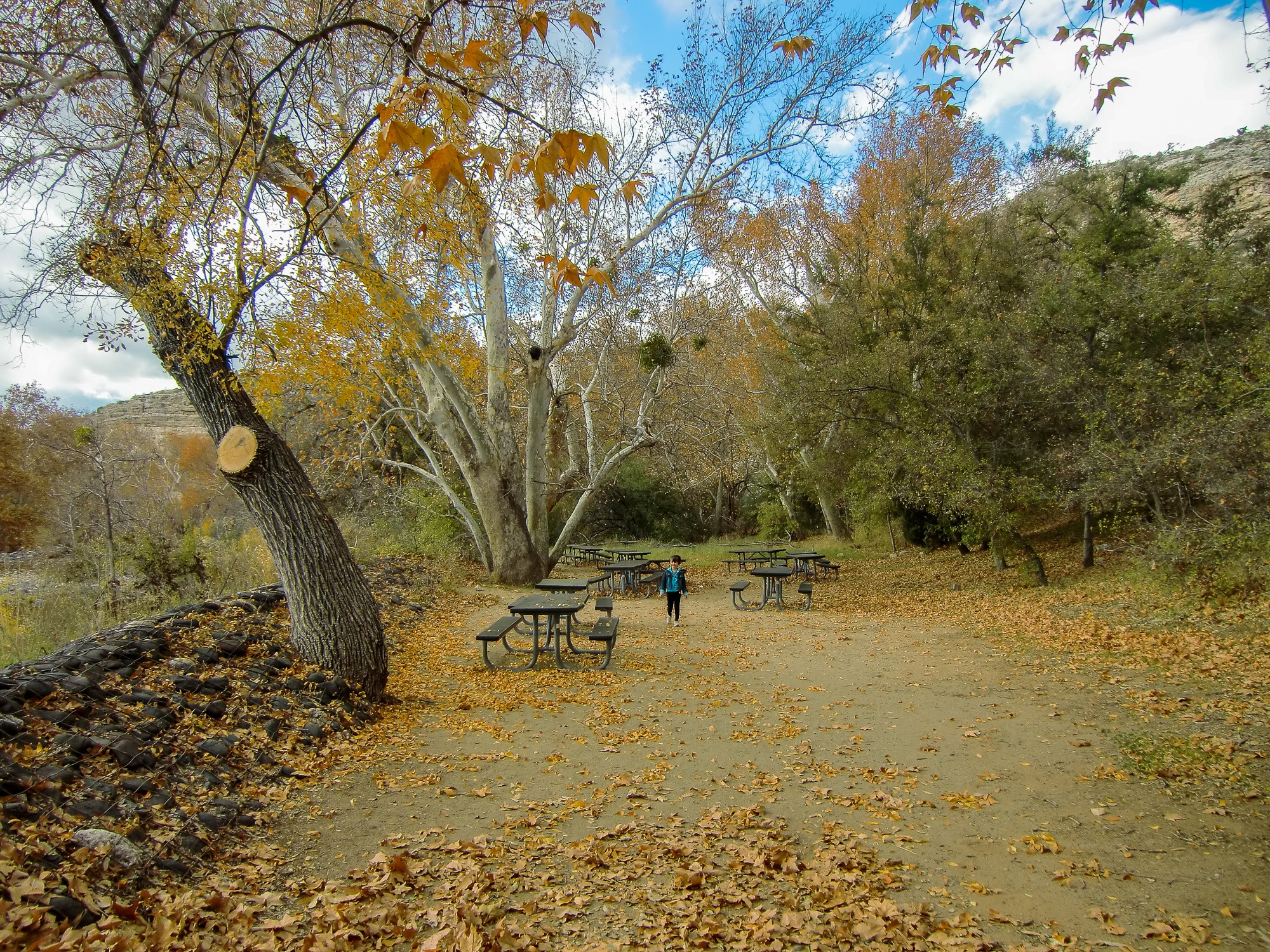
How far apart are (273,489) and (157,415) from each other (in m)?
60.6

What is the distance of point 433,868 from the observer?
322 cm

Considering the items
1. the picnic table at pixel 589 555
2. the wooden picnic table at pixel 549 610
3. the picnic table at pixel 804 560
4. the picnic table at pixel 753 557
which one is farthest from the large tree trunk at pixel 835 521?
the wooden picnic table at pixel 549 610

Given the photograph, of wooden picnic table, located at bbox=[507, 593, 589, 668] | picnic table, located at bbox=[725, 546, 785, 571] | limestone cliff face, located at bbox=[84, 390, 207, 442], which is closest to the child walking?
wooden picnic table, located at bbox=[507, 593, 589, 668]

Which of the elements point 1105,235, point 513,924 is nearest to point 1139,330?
point 1105,235

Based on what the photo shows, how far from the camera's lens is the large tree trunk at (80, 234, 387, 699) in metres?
5.23

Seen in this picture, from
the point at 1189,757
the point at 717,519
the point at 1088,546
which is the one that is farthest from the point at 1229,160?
the point at 1189,757

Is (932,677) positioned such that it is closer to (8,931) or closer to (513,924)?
(513,924)

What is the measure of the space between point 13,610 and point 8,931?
7.03 m

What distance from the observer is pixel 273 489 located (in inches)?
213

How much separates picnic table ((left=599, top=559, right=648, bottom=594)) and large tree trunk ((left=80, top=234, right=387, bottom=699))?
8986 millimetres

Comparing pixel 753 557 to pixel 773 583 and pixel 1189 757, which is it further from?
pixel 1189 757

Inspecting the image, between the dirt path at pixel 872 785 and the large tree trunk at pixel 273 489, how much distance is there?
0.80 meters

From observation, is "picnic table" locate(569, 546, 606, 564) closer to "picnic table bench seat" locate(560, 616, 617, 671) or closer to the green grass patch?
"picnic table bench seat" locate(560, 616, 617, 671)

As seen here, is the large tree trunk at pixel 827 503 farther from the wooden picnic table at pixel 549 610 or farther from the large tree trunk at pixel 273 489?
the large tree trunk at pixel 273 489
